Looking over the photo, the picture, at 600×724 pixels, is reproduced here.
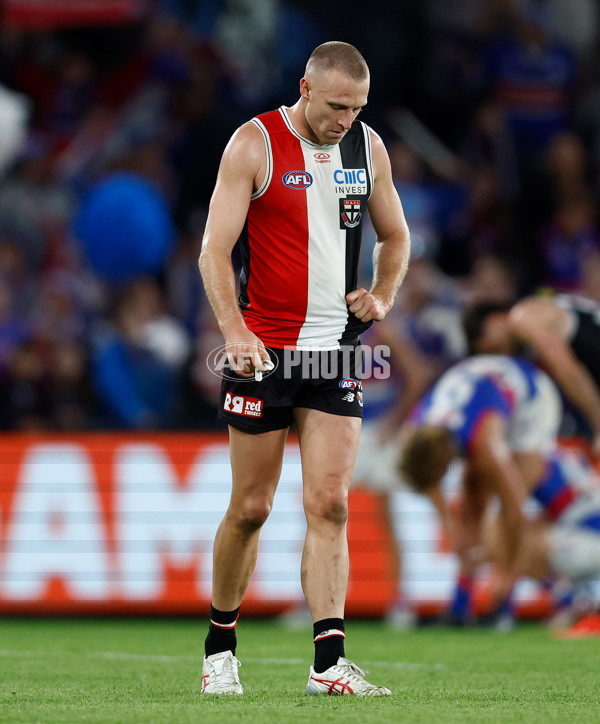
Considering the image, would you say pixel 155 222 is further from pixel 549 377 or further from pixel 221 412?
pixel 221 412

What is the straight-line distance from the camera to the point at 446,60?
13.6 meters

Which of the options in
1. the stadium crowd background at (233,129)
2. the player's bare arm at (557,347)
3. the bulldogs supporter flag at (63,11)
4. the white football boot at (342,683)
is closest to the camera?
the white football boot at (342,683)

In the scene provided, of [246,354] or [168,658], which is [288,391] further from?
[168,658]

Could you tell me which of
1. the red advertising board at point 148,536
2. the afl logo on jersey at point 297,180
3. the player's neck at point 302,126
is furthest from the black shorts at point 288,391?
the red advertising board at point 148,536

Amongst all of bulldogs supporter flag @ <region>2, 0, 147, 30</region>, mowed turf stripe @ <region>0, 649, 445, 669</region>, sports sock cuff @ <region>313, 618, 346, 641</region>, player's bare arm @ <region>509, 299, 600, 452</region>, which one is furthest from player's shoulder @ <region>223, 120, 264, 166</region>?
bulldogs supporter flag @ <region>2, 0, 147, 30</region>

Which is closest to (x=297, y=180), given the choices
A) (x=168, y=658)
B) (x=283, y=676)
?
(x=283, y=676)

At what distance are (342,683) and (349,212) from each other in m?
1.82

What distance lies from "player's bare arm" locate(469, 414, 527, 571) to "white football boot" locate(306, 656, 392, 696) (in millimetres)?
4258

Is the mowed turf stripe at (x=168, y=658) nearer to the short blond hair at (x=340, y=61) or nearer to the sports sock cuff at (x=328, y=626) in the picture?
the sports sock cuff at (x=328, y=626)

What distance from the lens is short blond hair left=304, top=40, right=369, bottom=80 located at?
5051 mm

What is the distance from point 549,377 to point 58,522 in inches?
158

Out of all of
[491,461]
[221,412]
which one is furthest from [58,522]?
[221,412]

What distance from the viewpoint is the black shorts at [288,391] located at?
5148 millimetres

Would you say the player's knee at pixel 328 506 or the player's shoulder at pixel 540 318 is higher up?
the player's shoulder at pixel 540 318
